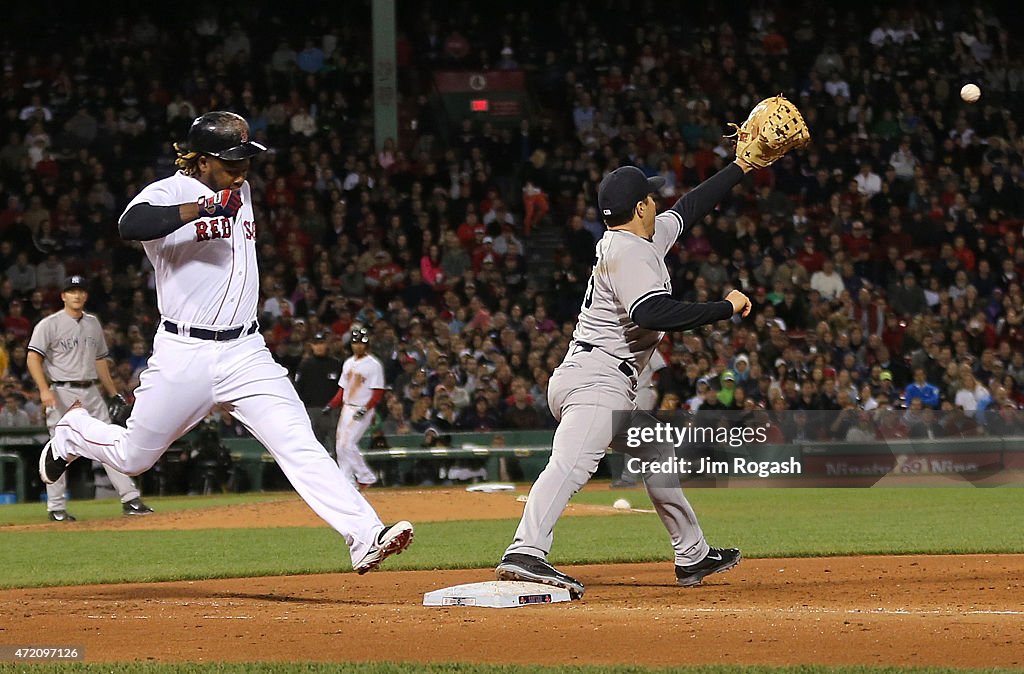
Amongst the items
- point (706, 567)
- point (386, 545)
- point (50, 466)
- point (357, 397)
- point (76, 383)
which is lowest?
point (706, 567)

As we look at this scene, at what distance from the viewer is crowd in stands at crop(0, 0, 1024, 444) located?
17.8 m

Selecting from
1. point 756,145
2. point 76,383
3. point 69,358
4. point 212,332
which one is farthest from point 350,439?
point 212,332

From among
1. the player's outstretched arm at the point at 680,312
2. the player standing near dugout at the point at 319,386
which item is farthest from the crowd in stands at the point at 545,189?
the player's outstretched arm at the point at 680,312

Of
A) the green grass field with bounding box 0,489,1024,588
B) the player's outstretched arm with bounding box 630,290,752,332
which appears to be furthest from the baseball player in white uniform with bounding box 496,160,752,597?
the green grass field with bounding box 0,489,1024,588

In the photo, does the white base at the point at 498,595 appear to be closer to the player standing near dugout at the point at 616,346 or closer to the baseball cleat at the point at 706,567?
the player standing near dugout at the point at 616,346

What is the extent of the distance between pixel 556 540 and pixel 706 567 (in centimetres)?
327

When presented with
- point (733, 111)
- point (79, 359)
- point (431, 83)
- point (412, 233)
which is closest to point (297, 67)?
point (431, 83)

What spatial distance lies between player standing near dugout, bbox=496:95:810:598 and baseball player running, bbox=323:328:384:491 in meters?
8.43

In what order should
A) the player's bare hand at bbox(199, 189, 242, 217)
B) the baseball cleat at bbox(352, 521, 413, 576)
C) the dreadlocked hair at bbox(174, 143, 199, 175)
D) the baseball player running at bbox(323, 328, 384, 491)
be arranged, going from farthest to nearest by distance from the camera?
the baseball player running at bbox(323, 328, 384, 491) → the dreadlocked hair at bbox(174, 143, 199, 175) → the player's bare hand at bbox(199, 189, 242, 217) → the baseball cleat at bbox(352, 521, 413, 576)

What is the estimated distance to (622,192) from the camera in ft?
21.5

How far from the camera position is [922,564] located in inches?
323

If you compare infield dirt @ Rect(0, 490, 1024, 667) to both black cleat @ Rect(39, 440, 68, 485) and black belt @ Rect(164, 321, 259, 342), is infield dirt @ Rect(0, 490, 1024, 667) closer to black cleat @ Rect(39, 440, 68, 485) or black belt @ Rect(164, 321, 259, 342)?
black cleat @ Rect(39, 440, 68, 485)

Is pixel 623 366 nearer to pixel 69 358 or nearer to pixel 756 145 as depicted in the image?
pixel 756 145

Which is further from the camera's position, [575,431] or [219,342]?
[575,431]
